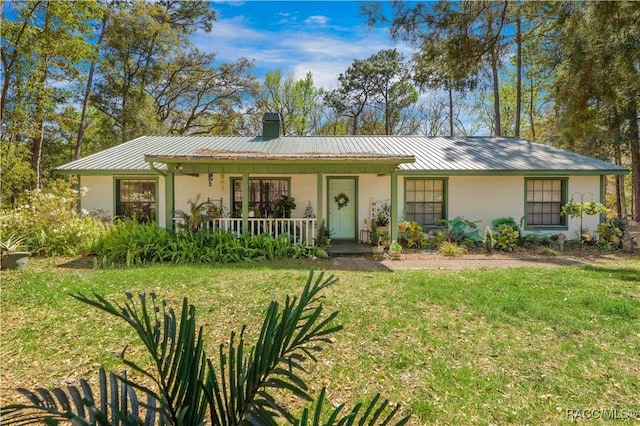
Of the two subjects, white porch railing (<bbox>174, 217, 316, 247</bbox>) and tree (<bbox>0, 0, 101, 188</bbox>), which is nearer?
white porch railing (<bbox>174, 217, 316, 247</bbox>)

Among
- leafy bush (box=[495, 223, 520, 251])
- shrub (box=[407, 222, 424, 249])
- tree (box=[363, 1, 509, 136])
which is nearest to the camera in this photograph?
leafy bush (box=[495, 223, 520, 251])

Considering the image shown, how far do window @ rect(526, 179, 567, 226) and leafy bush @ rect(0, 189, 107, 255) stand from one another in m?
13.4

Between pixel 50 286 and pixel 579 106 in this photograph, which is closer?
pixel 50 286

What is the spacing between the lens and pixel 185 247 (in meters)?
8.34

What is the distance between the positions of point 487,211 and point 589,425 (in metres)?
9.75

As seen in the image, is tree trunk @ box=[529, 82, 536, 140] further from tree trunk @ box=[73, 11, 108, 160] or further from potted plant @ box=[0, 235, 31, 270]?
potted plant @ box=[0, 235, 31, 270]

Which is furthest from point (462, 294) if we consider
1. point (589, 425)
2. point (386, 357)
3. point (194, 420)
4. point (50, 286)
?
point (50, 286)

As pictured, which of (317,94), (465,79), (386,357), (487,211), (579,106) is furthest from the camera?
(317,94)

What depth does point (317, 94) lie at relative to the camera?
87.1 ft

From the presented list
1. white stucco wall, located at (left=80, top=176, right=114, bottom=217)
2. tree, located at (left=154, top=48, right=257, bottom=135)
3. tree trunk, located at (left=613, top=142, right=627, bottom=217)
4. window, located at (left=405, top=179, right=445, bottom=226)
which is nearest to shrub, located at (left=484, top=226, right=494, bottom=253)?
window, located at (left=405, top=179, right=445, bottom=226)

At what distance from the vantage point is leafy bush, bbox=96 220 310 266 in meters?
8.18

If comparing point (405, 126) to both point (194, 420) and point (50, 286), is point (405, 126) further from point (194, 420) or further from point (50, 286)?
point (194, 420)

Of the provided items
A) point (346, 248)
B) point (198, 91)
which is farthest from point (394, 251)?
point (198, 91)

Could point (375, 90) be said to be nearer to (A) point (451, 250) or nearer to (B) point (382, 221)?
(B) point (382, 221)
